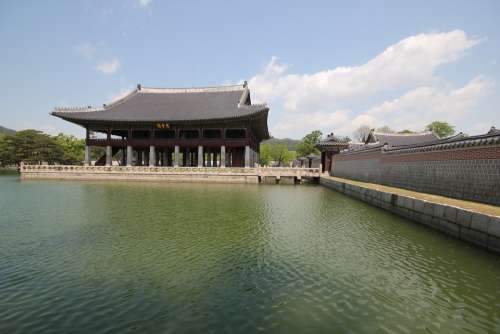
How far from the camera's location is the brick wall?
1104 cm

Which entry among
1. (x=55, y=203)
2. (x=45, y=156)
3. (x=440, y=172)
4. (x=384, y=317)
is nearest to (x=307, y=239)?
(x=384, y=317)

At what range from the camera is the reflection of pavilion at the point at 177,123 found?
3397cm

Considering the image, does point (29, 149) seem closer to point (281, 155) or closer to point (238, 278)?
point (281, 155)

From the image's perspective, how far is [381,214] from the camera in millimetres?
13883

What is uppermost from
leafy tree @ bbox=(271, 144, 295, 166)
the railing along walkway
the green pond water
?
leafy tree @ bbox=(271, 144, 295, 166)

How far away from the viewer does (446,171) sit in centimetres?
1390

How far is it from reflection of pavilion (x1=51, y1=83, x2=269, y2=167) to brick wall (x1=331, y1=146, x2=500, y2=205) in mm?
14676

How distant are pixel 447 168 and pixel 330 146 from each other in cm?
2324

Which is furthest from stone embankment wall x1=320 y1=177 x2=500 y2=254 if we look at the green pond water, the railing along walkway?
the railing along walkway

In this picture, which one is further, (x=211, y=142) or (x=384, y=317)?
(x=211, y=142)

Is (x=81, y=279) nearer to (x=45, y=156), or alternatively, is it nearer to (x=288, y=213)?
(x=288, y=213)

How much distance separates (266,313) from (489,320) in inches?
149

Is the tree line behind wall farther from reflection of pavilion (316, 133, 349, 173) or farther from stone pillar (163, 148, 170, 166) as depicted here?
reflection of pavilion (316, 133, 349, 173)

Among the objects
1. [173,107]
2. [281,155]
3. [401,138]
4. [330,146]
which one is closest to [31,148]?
[173,107]
